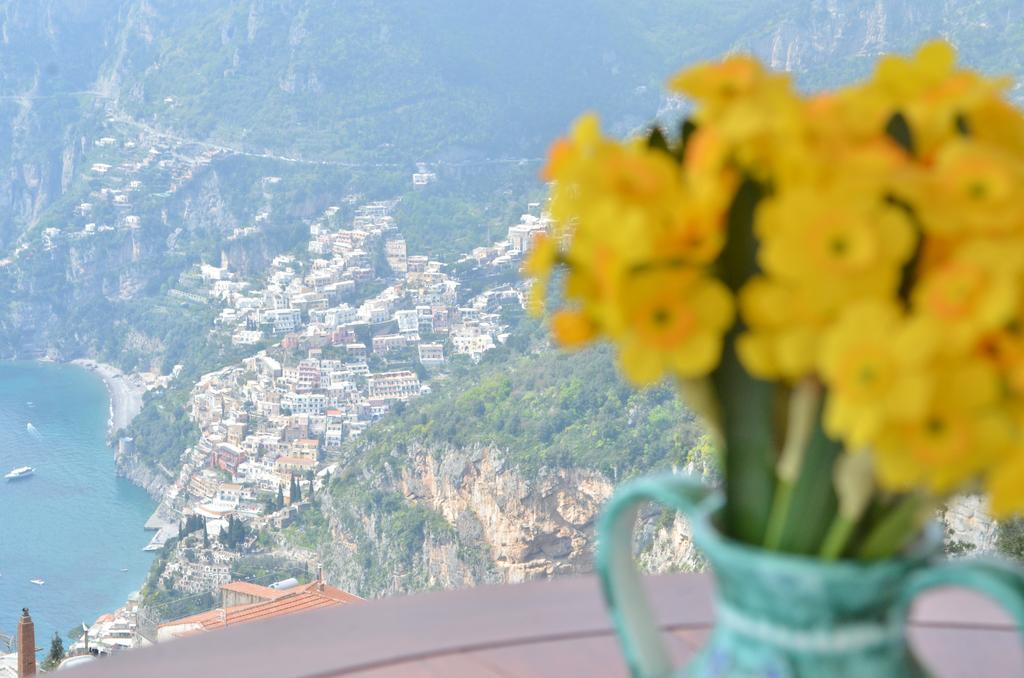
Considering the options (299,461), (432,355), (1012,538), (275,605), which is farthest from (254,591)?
(432,355)

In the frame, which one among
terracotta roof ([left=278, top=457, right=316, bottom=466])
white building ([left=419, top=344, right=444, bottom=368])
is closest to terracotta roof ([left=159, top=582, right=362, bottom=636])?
terracotta roof ([left=278, top=457, right=316, bottom=466])

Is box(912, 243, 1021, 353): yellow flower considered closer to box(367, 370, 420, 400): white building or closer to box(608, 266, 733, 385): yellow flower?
box(608, 266, 733, 385): yellow flower

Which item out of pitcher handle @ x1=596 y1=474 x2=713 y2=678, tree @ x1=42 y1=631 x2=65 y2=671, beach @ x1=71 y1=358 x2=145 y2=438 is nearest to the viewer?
pitcher handle @ x1=596 y1=474 x2=713 y2=678

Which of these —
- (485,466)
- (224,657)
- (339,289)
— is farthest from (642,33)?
(224,657)

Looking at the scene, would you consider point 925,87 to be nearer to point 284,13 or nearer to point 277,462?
point 277,462

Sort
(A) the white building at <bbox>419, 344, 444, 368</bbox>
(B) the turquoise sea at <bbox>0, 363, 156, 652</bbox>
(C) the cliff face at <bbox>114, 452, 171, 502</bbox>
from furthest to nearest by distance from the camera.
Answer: (C) the cliff face at <bbox>114, 452, 171, 502</bbox>, (A) the white building at <bbox>419, 344, 444, 368</bbox>, (B) the turquoise sea at <bbox>0, 363, 156, 652</bbox>

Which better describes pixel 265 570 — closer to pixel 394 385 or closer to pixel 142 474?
pixel 394 385

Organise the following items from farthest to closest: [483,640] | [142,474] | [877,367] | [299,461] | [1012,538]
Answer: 1. [142,474]
2. [299,461]
3. [1012,538]
4. [483,640]
5. [877,367]
